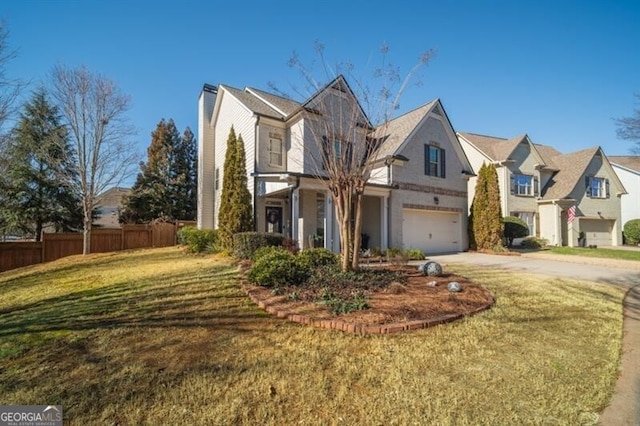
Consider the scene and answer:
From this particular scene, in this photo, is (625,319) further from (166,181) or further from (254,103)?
(166,181)

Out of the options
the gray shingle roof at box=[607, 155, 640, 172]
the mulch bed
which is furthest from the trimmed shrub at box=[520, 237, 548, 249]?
the mulch bed

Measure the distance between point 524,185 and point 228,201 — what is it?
2205cm

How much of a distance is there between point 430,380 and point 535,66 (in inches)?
547

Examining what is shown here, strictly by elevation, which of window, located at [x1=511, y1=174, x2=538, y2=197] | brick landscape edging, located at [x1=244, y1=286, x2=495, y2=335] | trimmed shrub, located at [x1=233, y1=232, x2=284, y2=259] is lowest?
brick landscape edging, located at [x1=244, y1=286, x2=495, y2=335]

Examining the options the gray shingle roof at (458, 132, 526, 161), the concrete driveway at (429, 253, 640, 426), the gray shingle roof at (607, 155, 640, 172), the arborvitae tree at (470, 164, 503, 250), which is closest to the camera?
the concrete driveway at (429, 253, 640, 426)

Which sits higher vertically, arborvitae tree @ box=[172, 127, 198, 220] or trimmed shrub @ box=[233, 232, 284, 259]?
arborvitae tree @ box=[172, 127, 198, 220]

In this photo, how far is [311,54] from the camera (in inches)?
344

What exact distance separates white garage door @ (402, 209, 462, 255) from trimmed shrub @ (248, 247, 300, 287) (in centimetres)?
1031

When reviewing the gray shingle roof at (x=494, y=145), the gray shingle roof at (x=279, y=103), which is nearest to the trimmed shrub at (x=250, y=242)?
the gray shingle roof at (x=279, y=103)

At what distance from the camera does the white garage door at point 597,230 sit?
2398 cm

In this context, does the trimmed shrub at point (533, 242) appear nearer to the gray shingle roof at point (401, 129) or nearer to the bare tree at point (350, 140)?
the gray shingle roof at point (401, 129)

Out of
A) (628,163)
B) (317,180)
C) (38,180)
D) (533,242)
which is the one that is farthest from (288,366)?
(628,163)

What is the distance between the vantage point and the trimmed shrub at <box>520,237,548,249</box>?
2098cm

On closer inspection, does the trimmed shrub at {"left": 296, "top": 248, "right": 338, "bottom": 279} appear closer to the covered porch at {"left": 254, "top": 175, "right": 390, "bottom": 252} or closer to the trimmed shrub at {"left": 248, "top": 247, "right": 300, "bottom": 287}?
the trimmed shrub at {"left": 248, "top": 247, "right": 300, "bottom": 287}
